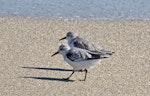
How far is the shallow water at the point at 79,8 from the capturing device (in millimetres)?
17719

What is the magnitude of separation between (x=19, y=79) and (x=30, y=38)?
333 centimetres

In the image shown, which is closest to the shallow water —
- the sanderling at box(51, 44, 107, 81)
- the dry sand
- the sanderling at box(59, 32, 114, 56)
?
the dry sand

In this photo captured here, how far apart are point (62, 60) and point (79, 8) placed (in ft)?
20.2

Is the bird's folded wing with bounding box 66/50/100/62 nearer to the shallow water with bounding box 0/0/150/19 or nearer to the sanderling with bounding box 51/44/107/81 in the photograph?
the sanderling with bounding box 51/44/107/81

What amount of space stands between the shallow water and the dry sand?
0.80 meters

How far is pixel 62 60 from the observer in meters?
12.8

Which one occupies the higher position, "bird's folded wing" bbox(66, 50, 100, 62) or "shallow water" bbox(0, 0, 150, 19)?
"shallow water" bbox(0, 0, 150, 19)

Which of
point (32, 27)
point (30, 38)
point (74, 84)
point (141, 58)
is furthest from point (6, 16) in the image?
point (74, 84)

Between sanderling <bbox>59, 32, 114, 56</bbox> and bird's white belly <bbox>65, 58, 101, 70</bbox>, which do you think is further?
sanderling <bbox>59, 32, 114, 56</bbox>

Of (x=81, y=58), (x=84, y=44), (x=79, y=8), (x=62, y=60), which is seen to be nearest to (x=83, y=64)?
(x=81, y=58)

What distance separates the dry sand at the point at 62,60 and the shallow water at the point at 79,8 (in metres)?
0.80

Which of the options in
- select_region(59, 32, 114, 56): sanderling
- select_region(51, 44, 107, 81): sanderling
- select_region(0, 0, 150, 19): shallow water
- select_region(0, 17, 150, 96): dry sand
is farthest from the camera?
select_region(0, 0, 150, 19): shallow water

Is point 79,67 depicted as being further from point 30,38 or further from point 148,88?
point 30,38

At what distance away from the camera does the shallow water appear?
17.7 m
